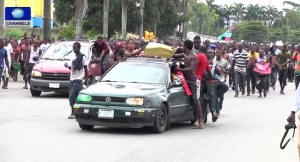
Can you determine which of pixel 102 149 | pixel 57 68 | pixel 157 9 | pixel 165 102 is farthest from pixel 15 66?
pixel 157 9

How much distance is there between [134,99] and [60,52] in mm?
9749

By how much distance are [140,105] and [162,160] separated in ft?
8.58

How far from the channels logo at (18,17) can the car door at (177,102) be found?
2121 centimetres

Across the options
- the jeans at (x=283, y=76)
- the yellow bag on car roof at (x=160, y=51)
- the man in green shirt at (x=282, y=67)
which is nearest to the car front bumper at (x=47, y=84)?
the yellow bag on car roof at (x=160, y=51)

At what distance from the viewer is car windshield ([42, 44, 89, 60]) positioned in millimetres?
22266

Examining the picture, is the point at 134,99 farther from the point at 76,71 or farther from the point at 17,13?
the point at 17,13

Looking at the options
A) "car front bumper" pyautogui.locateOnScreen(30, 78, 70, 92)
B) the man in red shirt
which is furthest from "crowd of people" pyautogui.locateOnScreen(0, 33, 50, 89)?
the man in red shirt

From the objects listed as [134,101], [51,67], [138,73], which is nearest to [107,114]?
[134,101]

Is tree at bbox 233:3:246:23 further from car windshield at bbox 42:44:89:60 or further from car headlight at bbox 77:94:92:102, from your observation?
car headlight at bbox 77:94:92:102

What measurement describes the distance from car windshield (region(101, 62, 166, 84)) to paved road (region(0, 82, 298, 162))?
1.02 metres

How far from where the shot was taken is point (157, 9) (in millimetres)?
62812

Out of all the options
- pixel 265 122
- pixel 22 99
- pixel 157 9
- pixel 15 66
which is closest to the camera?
pixel 265 122

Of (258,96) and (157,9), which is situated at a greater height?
(157,9)

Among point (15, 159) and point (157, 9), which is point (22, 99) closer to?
point (15, 159)
